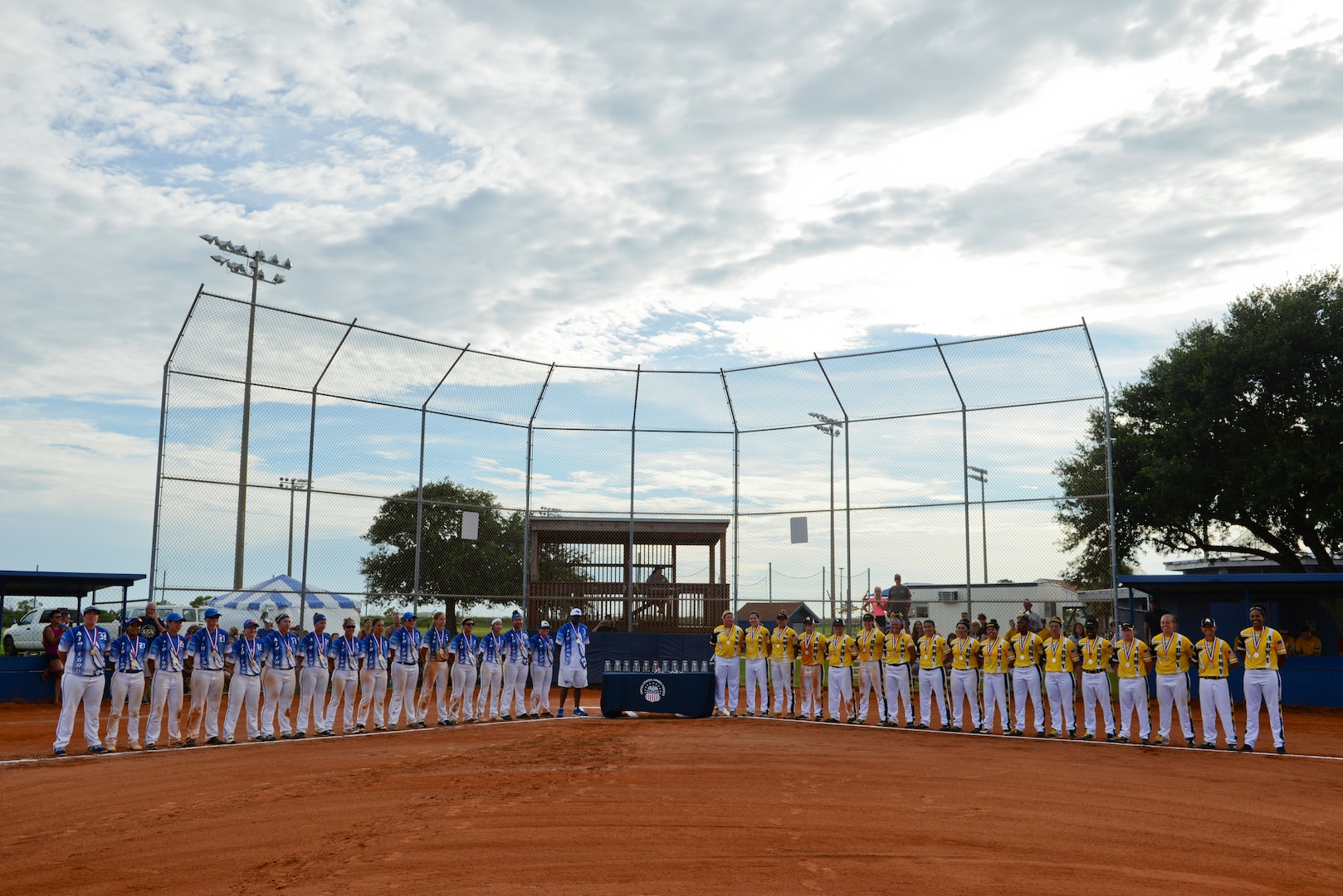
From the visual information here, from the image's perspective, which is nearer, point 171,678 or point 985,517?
point 171,678

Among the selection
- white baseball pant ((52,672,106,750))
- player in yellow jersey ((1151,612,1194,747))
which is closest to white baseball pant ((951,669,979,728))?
player in yellow jersey ((1151,612,1194,747))

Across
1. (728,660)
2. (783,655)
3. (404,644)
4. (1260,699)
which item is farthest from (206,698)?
(1260,699)

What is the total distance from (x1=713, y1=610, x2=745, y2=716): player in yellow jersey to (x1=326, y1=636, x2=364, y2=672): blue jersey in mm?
6430

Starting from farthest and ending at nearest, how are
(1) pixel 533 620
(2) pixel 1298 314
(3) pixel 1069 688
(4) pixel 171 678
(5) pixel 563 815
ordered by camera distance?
(2) pixel 1298 314 → (1) pixel 533 620 → (3) pixel 1069 688 → (4) pixel 171 678 → (5) pixel 563 815

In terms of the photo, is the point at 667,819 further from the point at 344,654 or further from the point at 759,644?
the point at 759,644

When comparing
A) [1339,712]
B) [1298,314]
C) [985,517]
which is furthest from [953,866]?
[1298,314]

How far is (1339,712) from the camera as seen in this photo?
1858 centimetres

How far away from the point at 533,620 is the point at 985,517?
10.6m

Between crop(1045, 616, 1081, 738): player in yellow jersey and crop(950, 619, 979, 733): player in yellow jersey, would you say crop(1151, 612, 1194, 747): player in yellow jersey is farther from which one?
→ crop(950, 619, 979, 733): player in yellow jersey

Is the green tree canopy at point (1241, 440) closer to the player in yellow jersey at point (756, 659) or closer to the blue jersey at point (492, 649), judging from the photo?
the player in yellow jersey at point (756, 659)

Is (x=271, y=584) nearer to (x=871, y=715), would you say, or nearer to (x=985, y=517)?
(x=871, y=715)

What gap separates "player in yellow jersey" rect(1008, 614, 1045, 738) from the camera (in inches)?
604

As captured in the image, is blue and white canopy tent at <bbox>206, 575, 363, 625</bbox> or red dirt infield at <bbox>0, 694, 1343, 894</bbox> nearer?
red dirt infield at <bbox>0, 694, 1343, 894</bbox>

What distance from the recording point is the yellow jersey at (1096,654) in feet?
48.5
